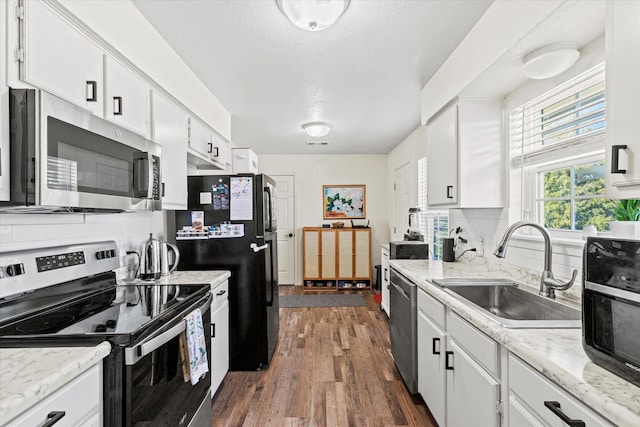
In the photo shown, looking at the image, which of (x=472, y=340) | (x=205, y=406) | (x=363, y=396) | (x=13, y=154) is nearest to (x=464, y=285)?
(x=472, y=340)

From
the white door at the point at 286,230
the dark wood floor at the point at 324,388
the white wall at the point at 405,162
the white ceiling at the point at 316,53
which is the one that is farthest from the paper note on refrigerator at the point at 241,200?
the white door at the point at 286,230

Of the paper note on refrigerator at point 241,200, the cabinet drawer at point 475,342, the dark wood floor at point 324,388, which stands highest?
the paper note on refrigerator at point 241,200

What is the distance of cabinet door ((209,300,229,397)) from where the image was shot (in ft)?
7.43

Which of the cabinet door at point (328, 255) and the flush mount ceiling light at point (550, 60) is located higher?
the flush mount ceiling light at point (550, 60)

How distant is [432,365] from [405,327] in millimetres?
478

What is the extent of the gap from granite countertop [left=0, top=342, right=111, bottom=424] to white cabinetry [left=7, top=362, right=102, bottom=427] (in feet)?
0.08

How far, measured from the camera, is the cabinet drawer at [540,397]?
0.84 m

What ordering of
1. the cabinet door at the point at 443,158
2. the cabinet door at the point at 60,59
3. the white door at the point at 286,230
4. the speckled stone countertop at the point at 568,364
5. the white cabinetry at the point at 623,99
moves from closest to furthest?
the speckled stone countertop at the point at 568,364, the white cabinetry at the point at 623,99, the cabinet door at the point at 60,59, the cabinet door at the point at 443,158, the white door at the point at 286,230

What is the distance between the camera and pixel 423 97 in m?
2.99

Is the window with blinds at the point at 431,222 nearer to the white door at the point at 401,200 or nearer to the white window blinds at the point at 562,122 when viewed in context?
the white door at the point at 401,200

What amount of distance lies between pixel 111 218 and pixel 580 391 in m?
2.28

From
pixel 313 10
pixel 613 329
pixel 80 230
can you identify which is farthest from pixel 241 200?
pixel 613 329

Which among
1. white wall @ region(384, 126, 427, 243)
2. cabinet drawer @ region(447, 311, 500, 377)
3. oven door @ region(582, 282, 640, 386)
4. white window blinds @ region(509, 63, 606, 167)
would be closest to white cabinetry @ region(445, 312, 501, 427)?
cabinet drawer @ region(447, 311, 500, 377)

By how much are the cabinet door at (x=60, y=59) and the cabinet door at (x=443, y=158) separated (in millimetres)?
2134
